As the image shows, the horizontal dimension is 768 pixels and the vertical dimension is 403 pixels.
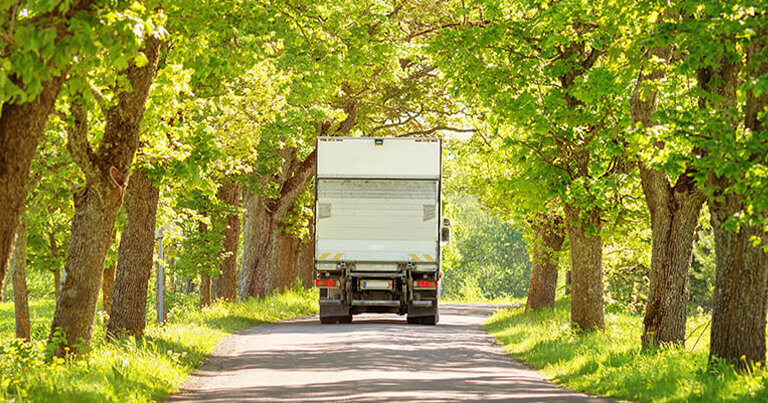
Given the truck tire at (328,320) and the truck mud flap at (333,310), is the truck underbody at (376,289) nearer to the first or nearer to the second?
the truck mud flap at (333,310)

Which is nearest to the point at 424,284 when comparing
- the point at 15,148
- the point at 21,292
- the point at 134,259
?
the point at 134,259

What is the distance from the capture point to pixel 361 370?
15266 mm

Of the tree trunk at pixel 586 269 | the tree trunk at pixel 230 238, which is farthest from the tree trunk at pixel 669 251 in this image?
the tree trunk at pixel 230 238

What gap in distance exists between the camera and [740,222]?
1120cm

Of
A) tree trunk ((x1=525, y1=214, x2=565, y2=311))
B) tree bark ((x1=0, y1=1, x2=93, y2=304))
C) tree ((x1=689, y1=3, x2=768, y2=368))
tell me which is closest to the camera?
tree bark ((x1=0, y1=1, x2=93, y2=304))

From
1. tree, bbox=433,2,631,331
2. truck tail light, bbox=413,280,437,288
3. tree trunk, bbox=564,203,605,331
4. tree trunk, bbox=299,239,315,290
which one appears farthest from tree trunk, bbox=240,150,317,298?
tree, bbox=433,2,631,331

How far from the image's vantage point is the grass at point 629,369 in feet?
38.2

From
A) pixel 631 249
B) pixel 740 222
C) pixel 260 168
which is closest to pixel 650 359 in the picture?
pixel 740 222

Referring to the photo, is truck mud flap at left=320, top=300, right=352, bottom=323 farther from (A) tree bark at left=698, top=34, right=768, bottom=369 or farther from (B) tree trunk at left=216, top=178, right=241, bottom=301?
(A) tree bark at left=698, top=34, right=768, bottom=369

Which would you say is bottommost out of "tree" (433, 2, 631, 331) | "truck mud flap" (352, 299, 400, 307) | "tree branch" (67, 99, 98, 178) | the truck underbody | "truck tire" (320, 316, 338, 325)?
"truck tire" (320, 316, 338, 325)

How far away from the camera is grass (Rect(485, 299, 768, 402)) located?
1163 cm

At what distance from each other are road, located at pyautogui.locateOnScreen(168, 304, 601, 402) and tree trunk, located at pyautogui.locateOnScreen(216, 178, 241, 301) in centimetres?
1144

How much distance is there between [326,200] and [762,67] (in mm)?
13377

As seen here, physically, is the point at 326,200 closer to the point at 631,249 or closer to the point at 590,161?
the point at 590,161
